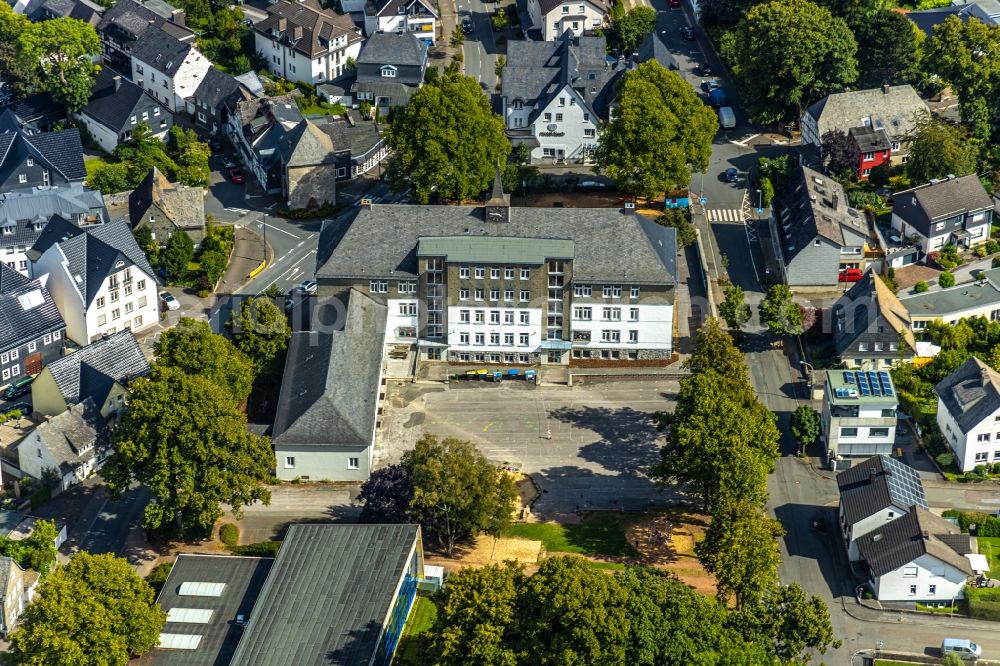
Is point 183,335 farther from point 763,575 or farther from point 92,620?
point 763,575

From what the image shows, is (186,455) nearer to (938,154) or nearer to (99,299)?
(99,299)

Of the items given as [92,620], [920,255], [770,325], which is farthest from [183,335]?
[920,255]

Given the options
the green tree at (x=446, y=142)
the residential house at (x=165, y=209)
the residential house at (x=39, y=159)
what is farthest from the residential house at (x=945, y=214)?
the residential house at (x=39, y=159)

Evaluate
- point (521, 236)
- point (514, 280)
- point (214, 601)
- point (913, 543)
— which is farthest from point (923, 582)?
point (214, 601)

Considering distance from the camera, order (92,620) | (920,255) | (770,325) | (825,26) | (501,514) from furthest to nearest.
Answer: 1. (825,26)
2. (920,255)
3. (770,325)
4. (501,514)
5. (92,620)

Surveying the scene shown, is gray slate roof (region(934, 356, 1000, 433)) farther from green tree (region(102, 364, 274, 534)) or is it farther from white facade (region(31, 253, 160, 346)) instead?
white facade (region(31, 253, 160, 346))

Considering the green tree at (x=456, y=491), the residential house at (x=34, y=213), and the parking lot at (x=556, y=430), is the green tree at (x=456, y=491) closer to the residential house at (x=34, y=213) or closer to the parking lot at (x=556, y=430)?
the parking lot at (x=556, y=430)

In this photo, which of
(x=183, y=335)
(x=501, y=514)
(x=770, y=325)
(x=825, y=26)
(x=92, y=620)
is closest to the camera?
(x=92, y=620)


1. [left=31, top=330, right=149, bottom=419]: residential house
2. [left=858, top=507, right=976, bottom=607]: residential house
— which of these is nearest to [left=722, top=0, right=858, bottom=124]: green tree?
[left=858, top=507, right=976, bottom=607]: residential house
